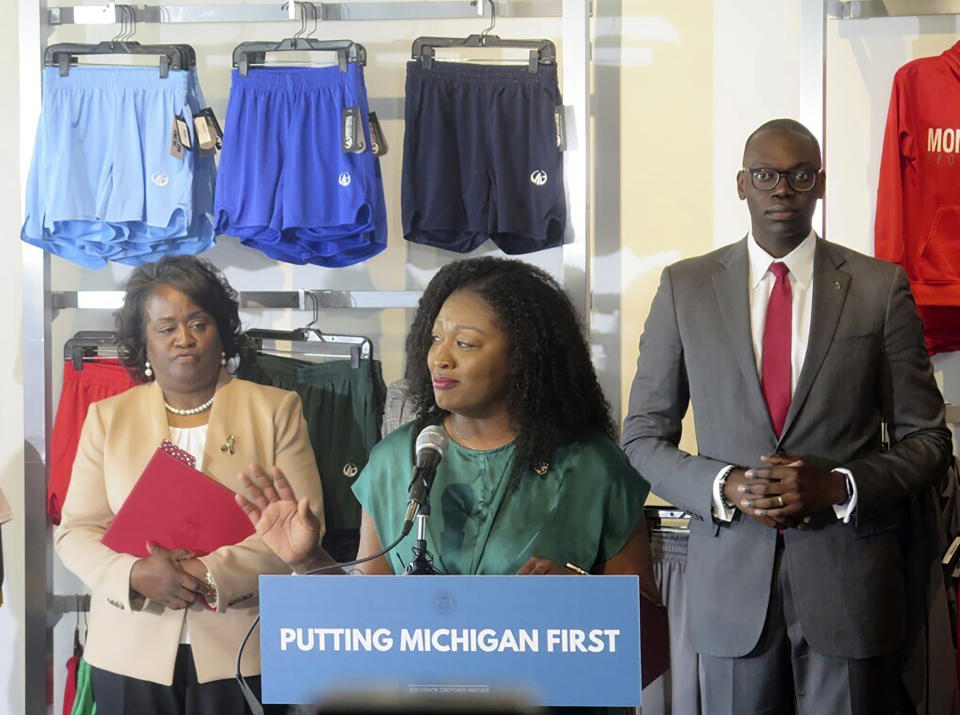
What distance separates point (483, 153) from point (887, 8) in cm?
120

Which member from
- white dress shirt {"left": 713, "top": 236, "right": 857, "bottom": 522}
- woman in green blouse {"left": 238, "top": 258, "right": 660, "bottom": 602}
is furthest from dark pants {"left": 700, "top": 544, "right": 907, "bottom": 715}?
white dress shirt {"left": 713, "top": 236, "right": 857, "bottom": 522}

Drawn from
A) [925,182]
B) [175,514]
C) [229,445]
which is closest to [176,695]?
[175,514]

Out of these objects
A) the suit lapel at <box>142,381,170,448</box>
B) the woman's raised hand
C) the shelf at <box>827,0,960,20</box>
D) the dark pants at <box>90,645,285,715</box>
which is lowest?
the dark pants at <box>90,645,285,715</box>

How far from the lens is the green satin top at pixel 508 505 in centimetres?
217

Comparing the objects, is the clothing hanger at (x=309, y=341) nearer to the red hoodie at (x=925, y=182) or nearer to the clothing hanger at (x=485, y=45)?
Result: the clothing hanger at (x=485, y=45)

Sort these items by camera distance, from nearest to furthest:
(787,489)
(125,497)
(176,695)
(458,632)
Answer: (458,632) < (787,489) < (176,695) < (125,497)

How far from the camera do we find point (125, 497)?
2.92m

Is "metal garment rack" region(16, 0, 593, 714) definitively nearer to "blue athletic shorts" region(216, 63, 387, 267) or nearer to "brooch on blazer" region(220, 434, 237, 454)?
"blue athletic shorts" region(216, 63, 387, 267)

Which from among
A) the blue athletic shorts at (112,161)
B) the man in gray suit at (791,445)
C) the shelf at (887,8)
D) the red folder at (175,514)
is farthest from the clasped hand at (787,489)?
the blue athletic shorts at (112,161)

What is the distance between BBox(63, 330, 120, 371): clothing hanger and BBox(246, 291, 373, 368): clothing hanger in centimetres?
39

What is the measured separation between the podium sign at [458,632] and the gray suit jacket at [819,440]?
3.08 feet

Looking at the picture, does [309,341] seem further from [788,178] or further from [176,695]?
[788,178]

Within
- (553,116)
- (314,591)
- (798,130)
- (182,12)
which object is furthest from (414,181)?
(314,591)

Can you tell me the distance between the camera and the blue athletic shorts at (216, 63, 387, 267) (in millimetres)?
3045
